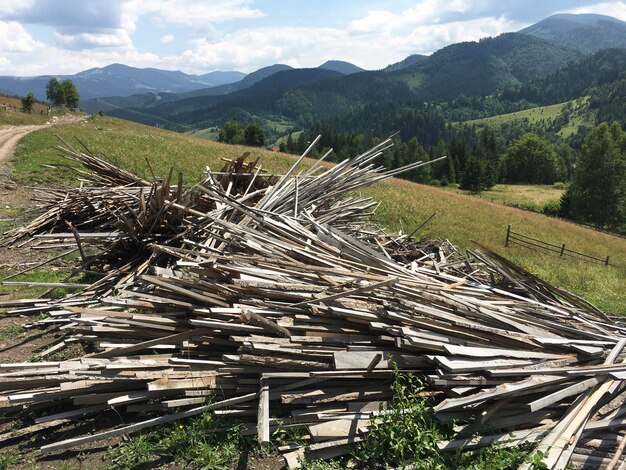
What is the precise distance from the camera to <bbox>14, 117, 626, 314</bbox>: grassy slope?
15.9m

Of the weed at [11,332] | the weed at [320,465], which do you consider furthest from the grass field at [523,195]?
the weed at [11,332]

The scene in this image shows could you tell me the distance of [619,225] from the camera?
5431cm

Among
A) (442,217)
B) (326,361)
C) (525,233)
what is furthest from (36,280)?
(525,233)

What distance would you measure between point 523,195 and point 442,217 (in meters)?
60.7

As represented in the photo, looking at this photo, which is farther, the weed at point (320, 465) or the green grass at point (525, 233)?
the green grass at point (525, 233)

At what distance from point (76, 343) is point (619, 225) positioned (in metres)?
65.4

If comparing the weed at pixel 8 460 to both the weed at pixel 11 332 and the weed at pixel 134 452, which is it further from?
the weed at pixel 11 332

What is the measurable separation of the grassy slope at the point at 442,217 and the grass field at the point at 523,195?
1239 inches

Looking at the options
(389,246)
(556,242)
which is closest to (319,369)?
(389,246)

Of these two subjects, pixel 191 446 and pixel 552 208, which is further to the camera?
pixel 552 208

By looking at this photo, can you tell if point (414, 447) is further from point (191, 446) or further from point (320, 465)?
point (191, 446)

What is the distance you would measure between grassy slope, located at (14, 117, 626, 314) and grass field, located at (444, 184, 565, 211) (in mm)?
31480

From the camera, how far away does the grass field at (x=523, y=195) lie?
6612cm

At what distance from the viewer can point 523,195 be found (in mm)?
75875
